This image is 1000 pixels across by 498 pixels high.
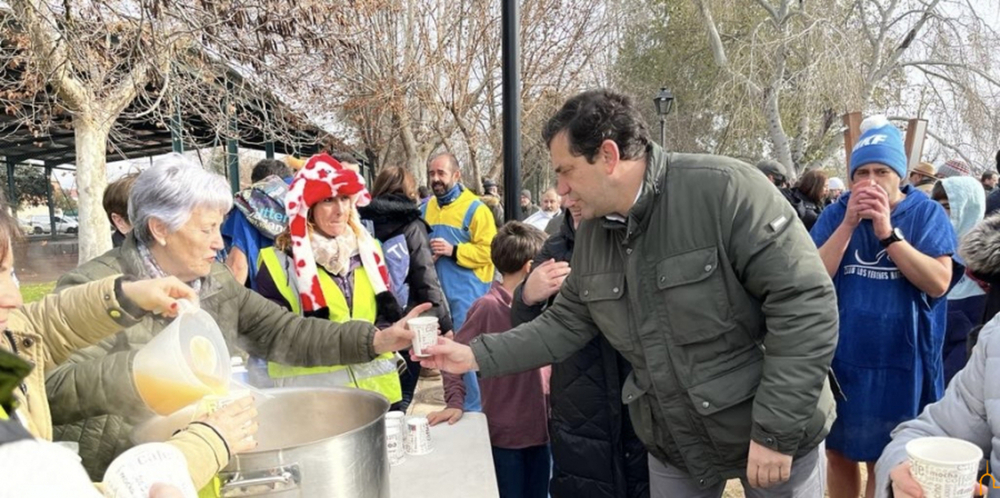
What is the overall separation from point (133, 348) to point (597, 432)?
1510 millimetres

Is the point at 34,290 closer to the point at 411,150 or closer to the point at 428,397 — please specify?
the point at 411,150

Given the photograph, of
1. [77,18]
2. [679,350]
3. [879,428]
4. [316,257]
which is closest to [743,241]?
[679,350]

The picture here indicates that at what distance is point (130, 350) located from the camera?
1653mm

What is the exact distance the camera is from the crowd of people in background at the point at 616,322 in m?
1.58

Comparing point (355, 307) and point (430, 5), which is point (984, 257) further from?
point (430, 5)

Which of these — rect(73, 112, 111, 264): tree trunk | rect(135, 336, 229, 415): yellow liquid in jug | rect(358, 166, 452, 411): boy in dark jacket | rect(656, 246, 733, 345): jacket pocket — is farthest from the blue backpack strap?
rect(73, 112, 111, 264): tree trunk

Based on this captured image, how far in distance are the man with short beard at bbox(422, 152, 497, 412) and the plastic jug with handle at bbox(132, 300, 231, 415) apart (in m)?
3.48

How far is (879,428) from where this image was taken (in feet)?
8.86

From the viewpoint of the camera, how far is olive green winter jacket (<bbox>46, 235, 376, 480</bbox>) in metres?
1.51

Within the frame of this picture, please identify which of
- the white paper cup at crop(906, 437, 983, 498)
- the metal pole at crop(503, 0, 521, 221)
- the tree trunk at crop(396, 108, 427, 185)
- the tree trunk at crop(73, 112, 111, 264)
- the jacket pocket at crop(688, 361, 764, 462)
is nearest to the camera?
the white paper cup at crop(906, 437, 983, 498)

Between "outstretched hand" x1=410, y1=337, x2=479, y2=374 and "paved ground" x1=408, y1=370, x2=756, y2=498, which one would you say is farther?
"paved ground" x1=408, y1=370, x2=756, y2=498

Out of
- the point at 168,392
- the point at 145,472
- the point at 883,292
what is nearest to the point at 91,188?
the point at 168,392

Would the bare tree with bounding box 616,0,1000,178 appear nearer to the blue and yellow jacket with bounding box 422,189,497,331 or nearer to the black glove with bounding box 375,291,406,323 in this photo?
the blue and yellow jacket with bounding box 422,189,497,331

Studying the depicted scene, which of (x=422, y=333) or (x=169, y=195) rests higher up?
(x=169, y=195)
